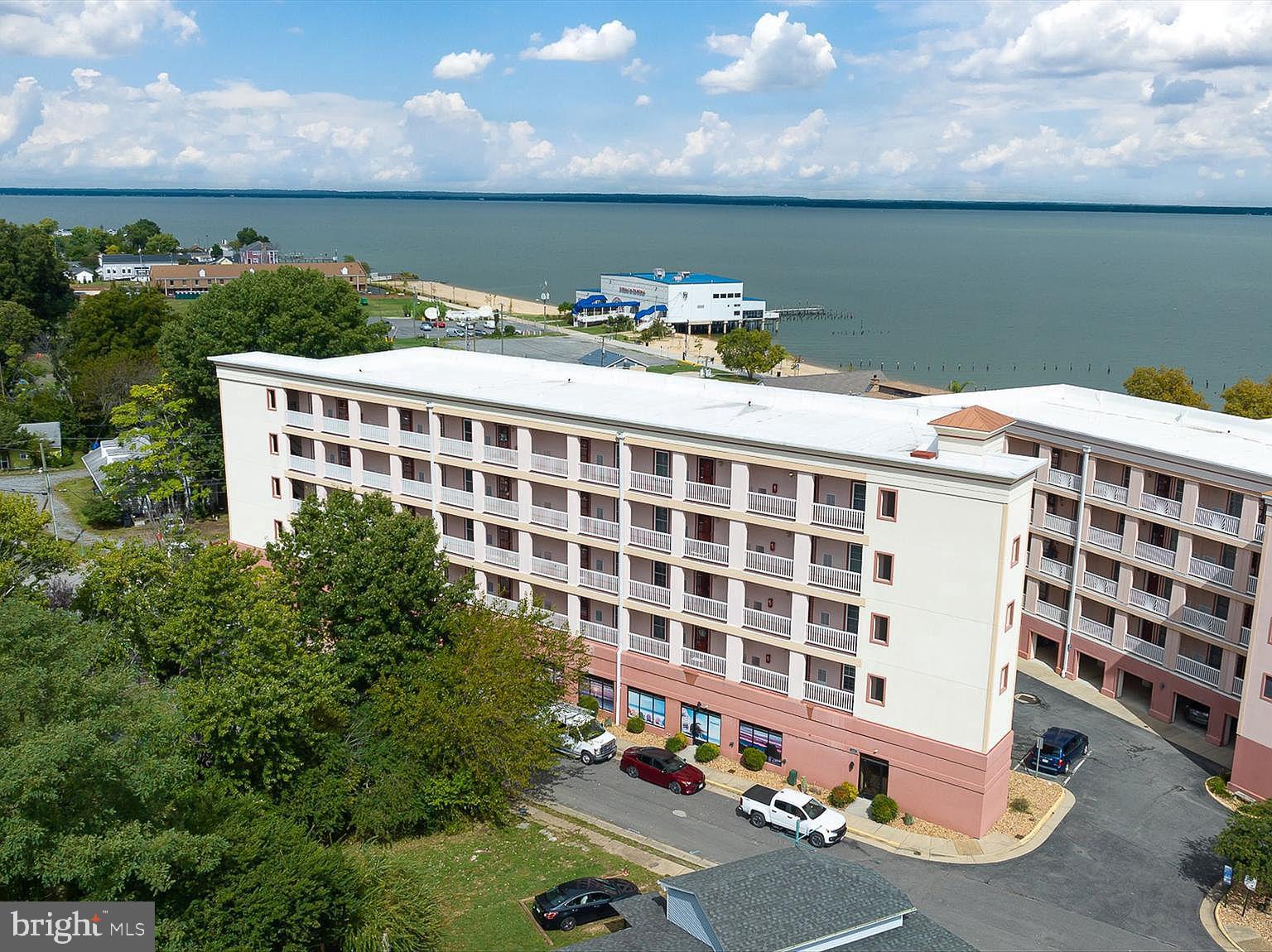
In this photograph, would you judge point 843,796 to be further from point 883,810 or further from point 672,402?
point 672,402

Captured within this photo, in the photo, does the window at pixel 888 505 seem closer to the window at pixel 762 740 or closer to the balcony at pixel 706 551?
the balcony at pixel 706 551

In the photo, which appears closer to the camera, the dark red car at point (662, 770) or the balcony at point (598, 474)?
the dark red car at point (662, 770)

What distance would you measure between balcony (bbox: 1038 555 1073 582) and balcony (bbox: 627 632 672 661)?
20973mm

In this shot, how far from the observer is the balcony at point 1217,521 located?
45.2 meters

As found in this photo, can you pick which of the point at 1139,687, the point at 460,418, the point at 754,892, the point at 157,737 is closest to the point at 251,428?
the point at 460,418

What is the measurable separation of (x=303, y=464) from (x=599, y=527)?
60.9 ft

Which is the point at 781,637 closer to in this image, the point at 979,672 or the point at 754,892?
the point at 979,672

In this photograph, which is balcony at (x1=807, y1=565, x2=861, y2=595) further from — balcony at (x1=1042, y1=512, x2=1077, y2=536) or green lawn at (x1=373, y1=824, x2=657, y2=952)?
balcony at (x1=1042, y1=512, x2=1077, y2=536)

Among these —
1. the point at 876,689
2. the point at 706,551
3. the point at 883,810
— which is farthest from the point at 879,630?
the point at 706,551

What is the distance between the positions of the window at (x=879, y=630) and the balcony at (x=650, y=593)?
356 inches

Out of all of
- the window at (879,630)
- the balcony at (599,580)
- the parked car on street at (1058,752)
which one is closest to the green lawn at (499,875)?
the balcony at (599,580)

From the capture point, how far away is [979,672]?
37688mm

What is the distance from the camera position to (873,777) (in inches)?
1604

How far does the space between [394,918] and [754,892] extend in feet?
33.9
